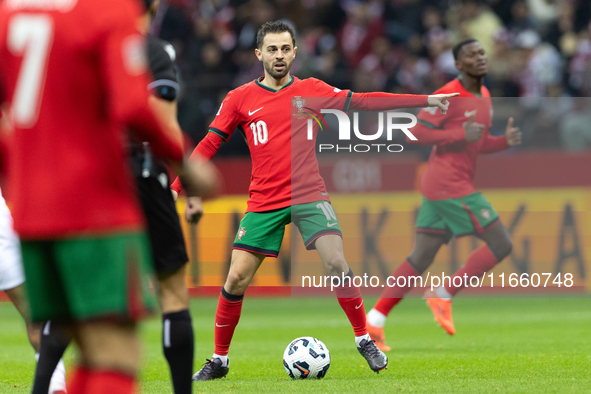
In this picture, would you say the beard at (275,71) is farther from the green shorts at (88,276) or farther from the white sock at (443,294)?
the green shorts at (88,276)

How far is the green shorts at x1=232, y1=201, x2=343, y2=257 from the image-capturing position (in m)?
5.95

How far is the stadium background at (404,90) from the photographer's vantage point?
34.2 feet

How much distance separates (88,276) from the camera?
97.4 inches

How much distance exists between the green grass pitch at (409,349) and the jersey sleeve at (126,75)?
125 inches

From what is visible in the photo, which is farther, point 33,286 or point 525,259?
point 525,259

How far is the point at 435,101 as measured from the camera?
5781mm

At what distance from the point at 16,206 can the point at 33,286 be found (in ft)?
0.80

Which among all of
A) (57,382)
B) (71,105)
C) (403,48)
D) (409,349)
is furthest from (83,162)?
(403,48)

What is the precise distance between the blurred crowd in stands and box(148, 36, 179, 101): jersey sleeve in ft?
31.1

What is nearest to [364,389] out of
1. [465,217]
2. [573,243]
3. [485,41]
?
[465,217]

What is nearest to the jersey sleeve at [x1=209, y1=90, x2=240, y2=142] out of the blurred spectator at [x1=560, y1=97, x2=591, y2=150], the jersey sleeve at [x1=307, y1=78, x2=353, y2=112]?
the jersey sleeve at [x1=307, y1=78, x2=353, y2=112]

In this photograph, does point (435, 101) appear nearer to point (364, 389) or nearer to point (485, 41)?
point (364, 389)

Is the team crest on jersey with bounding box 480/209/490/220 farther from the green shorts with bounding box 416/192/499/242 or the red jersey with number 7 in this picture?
the red jersey with number 7

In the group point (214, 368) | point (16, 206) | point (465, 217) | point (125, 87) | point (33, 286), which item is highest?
point (125, 87)
